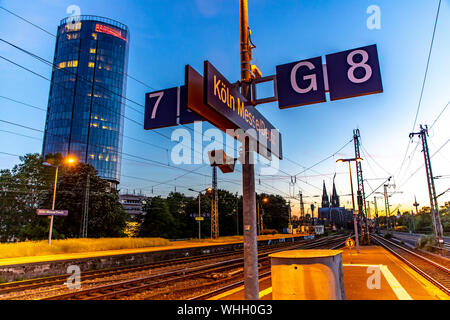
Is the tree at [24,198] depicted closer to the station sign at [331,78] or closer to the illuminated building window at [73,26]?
the station sign at [331,78]

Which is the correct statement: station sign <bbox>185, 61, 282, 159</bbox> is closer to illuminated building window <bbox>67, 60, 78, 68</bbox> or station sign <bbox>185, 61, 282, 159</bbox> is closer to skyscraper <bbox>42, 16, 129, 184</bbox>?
skyscraper <bbox>42, 16, 129, 184</bbox>

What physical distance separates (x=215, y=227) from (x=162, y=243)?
9334mm

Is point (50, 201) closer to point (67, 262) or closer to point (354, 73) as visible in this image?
point (67, 262)

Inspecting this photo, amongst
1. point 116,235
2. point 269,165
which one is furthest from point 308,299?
point 116,235

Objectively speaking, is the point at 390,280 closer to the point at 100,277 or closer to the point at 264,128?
the point at 264,128

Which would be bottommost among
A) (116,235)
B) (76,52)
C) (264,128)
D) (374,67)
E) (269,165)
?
(116,235)

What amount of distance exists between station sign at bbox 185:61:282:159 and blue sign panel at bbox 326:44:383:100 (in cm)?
121

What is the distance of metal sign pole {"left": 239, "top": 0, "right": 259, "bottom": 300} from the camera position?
372 cm

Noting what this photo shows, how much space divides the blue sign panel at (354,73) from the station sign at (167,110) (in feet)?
6.99

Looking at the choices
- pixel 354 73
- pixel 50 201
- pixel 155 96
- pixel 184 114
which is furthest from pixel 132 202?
pixel 354 73

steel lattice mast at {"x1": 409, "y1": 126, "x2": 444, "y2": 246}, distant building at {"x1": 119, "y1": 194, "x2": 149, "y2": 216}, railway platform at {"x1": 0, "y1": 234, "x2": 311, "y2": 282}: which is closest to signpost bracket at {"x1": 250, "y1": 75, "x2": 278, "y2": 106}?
railway platform at {"x1": 0, "y1": 234, "x2": 311, "y2": 282}

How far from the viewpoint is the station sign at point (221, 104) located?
3.11 m

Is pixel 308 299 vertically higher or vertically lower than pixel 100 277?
higher

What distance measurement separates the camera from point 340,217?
11188 centimetres
